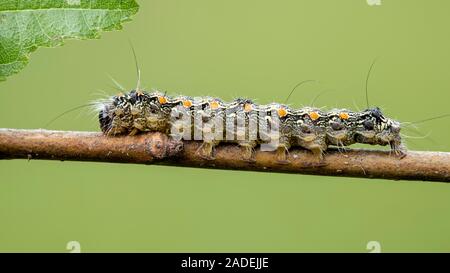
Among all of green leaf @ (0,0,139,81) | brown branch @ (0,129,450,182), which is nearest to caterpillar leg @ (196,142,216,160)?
brown branch @ (0,129,450,182)

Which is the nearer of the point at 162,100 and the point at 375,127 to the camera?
the point at 375,127

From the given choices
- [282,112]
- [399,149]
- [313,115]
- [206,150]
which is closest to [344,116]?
[313,115]

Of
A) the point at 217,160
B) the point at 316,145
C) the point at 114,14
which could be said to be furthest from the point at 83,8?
the point at 316,145

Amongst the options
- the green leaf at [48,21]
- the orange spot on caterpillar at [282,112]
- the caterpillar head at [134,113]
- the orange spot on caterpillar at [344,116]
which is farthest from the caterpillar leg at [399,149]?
the green leaf at [48,21]

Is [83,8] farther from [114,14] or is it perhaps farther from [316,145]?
[316,145]

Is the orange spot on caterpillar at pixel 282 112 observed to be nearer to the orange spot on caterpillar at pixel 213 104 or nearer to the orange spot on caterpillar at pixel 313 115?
the orange spot on caterpillar at pixel 313 115

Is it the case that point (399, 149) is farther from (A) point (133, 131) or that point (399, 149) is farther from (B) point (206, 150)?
(A) point (133, 131)
